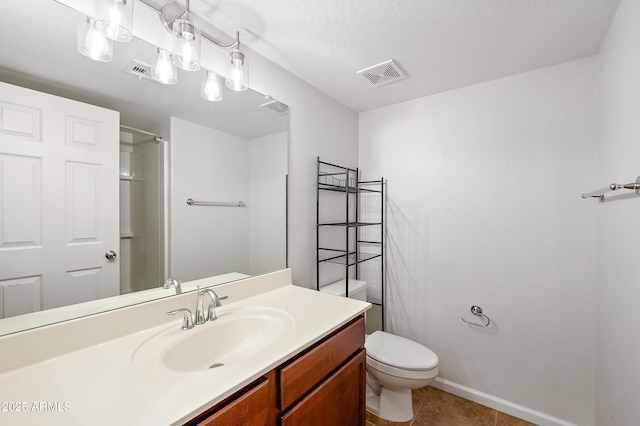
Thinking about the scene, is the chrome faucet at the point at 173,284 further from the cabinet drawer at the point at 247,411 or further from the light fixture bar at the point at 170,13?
the light fixture bar at the point at 170,13

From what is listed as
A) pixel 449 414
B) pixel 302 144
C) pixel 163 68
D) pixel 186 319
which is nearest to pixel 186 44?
pixel 163 68

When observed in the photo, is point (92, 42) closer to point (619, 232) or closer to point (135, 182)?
point (135, 182)

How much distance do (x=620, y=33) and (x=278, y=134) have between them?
5.47 feet

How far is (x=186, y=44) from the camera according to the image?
3.62ft

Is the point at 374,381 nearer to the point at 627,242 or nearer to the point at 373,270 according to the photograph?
the point at 373,270

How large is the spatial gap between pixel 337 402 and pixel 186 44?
1.62 m

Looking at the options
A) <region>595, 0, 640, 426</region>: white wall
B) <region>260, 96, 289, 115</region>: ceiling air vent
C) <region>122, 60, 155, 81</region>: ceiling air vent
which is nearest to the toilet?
<region>595, 0, 640, 426</region>: white wall

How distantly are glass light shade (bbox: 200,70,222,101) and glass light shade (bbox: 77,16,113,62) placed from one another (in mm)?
373

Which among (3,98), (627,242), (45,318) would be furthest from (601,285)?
(3,98)

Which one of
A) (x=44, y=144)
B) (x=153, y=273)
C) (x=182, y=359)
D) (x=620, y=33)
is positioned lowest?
(x=182, y=359)

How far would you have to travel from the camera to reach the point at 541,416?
1.64 m

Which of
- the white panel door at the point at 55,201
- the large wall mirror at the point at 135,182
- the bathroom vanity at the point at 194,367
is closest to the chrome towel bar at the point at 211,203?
the large wall mirror at the point at 135,182

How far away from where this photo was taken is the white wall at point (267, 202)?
152 centimetres

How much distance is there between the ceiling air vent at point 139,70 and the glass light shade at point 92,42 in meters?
0.08
